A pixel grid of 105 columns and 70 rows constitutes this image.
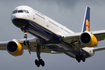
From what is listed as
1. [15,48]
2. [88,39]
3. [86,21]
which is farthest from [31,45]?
[86,21]

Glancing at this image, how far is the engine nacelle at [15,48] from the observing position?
45.5 meters

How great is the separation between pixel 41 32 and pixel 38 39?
269 centimetres

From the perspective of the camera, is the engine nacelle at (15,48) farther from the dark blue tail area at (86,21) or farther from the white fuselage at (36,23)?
the dark blue tail area at (86,21)

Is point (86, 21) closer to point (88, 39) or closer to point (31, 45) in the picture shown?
point (31, 45)

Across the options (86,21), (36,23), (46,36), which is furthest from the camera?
(86,21)

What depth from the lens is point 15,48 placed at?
46.1 m

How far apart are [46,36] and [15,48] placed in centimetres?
711

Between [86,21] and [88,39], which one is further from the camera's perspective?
[86,21]

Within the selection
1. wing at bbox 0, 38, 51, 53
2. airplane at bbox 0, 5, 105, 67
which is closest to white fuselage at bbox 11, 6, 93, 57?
airplane at bbox 0, 5, 105, 67

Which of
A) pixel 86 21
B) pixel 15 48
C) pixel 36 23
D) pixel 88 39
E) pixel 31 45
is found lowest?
pixel 15 48

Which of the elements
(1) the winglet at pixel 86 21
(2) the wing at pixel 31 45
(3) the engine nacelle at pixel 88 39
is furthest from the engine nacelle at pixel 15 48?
(1) the winglet at pixel 86 21

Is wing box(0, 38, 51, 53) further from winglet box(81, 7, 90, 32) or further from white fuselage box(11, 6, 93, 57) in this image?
winglet box(81, 7, 90, 32)

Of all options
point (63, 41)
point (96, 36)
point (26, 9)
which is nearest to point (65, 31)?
point (63, 41)

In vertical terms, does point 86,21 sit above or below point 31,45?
above
